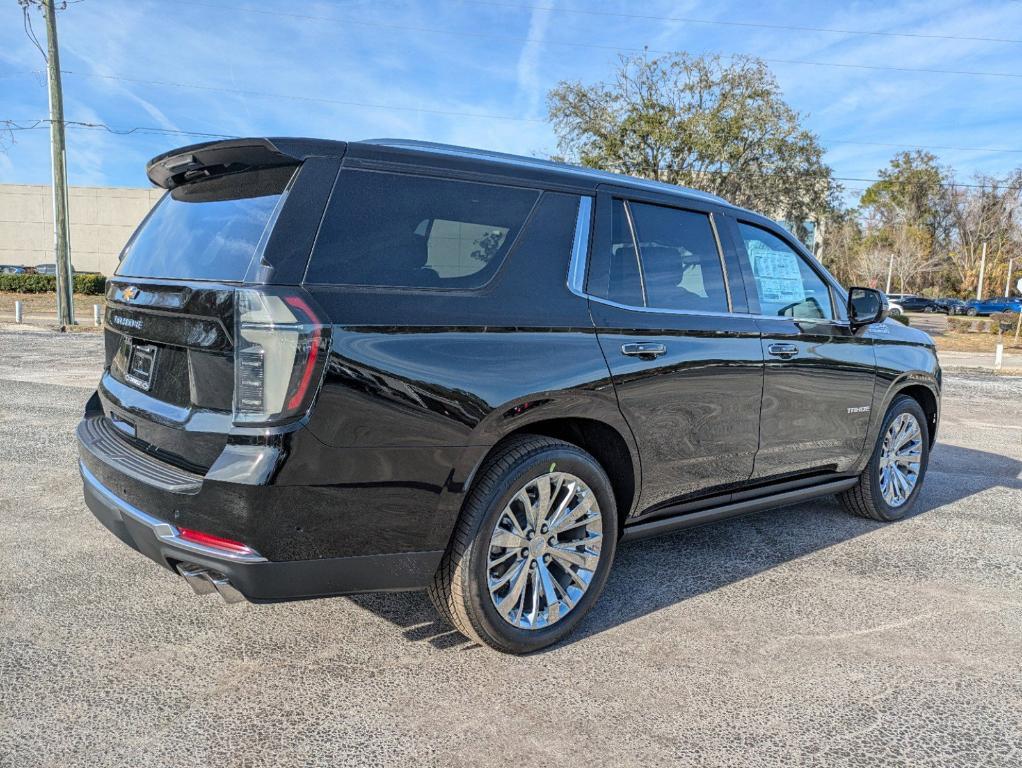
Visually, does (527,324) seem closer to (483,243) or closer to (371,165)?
(483,243)

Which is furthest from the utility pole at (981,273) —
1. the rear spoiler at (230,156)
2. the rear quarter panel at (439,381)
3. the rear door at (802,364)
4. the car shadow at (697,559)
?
the rear spoiler at (230,156)

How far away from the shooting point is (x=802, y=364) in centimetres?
420

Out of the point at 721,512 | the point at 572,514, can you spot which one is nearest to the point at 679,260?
the point at 721,512

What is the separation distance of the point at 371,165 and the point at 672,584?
2.44m

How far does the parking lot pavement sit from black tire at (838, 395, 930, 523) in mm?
463

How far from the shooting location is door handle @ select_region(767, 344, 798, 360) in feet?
13.2

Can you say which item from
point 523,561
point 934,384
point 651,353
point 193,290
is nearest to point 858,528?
point 934,384

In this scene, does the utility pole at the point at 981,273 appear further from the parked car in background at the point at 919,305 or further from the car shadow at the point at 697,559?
the car shadow at the point at 697,559

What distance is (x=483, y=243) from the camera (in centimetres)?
300

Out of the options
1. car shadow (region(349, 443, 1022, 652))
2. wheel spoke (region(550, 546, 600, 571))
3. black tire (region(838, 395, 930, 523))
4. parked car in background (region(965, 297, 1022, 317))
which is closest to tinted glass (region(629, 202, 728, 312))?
wheel spoke (region(550, 546, 600, 571))

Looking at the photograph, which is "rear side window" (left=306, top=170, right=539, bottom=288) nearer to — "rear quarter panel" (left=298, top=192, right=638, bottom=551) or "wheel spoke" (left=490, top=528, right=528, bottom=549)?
"rear quarter panel" (left=298, top=192, right=638, bottom=551)

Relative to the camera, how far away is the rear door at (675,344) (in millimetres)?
3354

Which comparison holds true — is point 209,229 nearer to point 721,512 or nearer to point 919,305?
point 721,512

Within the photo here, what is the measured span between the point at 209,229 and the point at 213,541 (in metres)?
1.13
